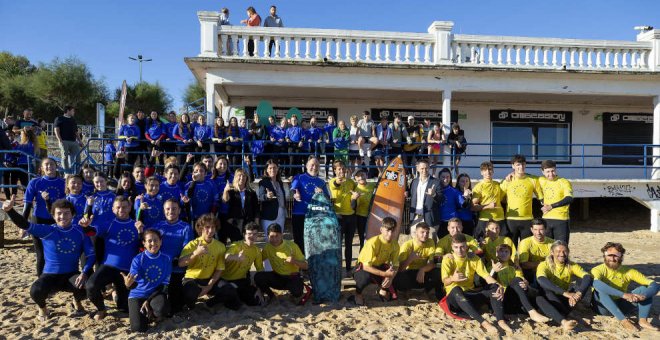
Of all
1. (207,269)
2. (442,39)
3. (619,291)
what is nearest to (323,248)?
(207,269)

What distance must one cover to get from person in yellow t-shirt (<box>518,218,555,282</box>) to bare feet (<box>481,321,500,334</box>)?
1.14 metres

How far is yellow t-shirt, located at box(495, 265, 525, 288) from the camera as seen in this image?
5395 millimetres

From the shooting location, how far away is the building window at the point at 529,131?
14000 millimetres

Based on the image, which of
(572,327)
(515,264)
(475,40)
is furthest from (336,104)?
(572,327)

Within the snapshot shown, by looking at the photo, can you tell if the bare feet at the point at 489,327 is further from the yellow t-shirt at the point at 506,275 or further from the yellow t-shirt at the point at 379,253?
the yellow t-shirt at the point at 379,253

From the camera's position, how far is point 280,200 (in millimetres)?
6531

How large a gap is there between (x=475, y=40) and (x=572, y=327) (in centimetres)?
820

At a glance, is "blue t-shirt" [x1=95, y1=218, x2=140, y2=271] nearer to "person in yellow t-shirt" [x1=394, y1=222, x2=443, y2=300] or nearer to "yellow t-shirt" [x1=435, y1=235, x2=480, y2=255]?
"person in yellow t-shirt" [x1=394, y1=222, x2=443, y2=300]

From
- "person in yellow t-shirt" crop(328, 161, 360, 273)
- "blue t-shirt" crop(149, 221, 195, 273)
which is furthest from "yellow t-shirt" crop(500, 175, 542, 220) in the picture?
"blue t-shirt" crop(149, 221, 195, 273)

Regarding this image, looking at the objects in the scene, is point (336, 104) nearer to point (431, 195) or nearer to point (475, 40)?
point (475, 40)

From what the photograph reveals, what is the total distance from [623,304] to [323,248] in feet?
11.4

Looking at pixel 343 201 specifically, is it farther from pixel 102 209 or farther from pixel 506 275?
pixel 102 209

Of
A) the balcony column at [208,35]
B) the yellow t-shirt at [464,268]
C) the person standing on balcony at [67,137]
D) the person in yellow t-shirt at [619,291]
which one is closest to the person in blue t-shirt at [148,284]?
the yellow t-shirt at [464,268]

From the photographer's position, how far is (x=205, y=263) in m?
5.30
